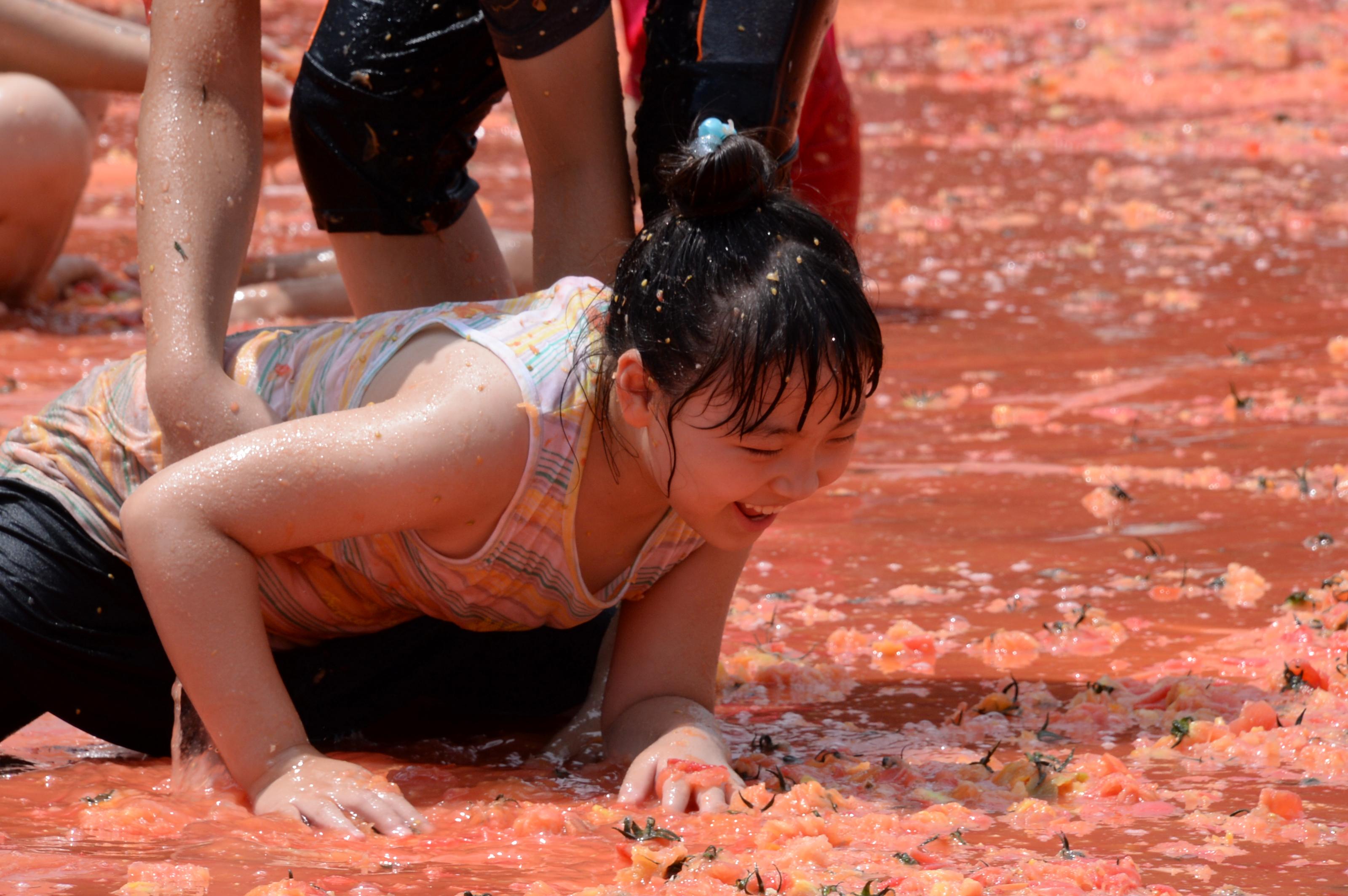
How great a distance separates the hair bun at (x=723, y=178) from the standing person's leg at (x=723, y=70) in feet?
1.11

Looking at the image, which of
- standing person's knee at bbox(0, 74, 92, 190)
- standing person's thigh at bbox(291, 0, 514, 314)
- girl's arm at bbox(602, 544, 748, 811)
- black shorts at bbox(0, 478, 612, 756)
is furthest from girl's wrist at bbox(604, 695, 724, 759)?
standing person's knee at bbox(0, 74, 92, 190)

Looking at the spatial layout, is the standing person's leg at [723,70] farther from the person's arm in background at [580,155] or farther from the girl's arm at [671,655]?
the girl's arm at [671,655]

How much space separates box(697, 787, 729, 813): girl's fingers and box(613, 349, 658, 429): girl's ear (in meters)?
0.47

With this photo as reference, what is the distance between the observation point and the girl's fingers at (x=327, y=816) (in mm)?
1924

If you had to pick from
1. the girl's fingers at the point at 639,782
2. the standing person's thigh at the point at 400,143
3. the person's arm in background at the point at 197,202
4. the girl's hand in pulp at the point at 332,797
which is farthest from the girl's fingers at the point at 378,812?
the standing person's thigh at the point at 400,143

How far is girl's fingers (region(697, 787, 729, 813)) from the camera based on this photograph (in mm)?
2004

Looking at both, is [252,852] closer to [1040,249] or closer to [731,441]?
[731,441]

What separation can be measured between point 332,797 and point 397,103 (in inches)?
48.3

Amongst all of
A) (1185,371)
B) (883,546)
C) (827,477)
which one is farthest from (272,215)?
(827,477)

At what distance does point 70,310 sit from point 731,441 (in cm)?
446

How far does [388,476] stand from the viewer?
1995mm

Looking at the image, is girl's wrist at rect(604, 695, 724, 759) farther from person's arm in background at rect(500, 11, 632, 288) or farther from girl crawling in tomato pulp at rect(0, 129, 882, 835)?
person's arm in background at rect(500, 11, 632, 288)

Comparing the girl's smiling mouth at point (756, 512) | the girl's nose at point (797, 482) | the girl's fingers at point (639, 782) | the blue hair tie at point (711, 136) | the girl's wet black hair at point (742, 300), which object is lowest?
the girl's fingers at point (639, 782)

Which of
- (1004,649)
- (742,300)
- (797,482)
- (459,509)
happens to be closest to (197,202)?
(459,509)
